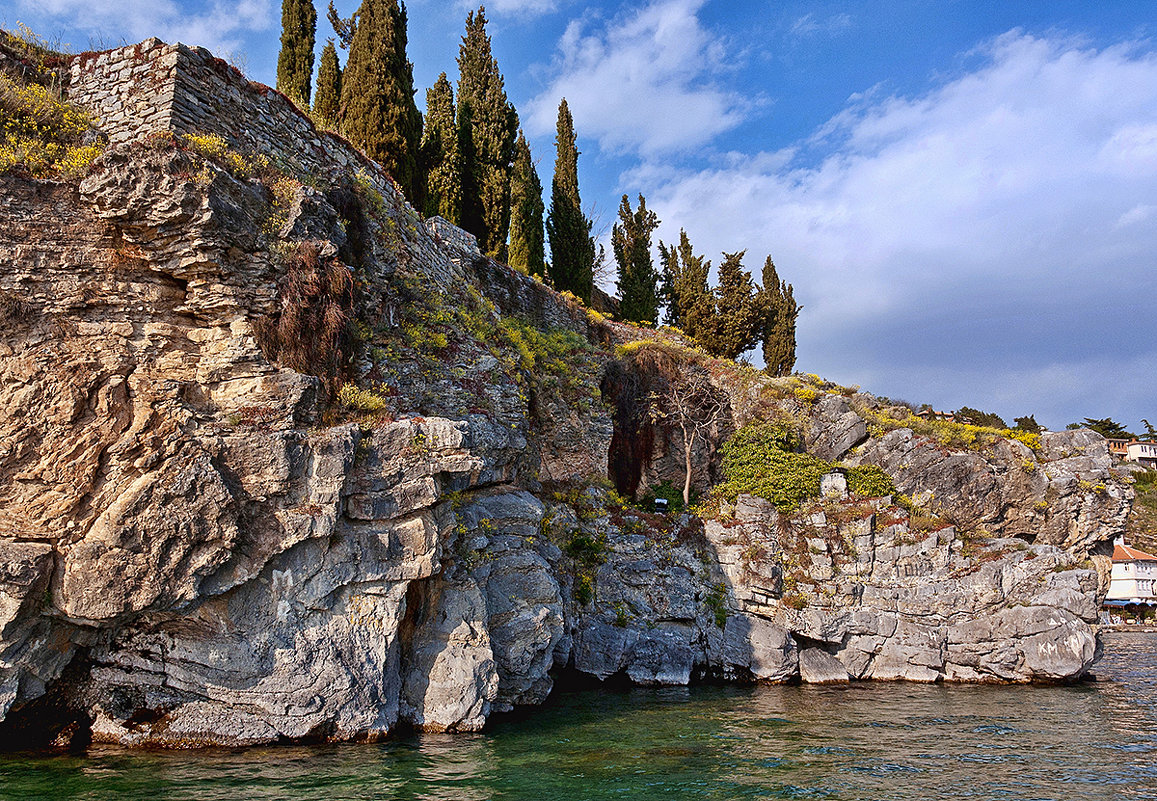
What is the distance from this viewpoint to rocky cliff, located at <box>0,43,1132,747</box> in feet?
35.1

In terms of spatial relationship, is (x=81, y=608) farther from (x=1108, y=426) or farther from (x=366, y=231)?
(x=1108, y=426)

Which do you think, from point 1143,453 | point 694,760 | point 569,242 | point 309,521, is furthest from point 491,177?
point 1143,453

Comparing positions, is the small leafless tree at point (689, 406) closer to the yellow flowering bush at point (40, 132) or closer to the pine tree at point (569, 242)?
the pine tree at point (569, 242)

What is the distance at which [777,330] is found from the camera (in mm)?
39094

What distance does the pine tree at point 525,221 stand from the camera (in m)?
29.6

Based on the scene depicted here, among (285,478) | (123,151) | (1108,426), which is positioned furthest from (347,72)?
(1108,426)

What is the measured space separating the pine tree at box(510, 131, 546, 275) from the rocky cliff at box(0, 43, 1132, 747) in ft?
29.0

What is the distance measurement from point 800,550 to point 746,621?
10.7 feet

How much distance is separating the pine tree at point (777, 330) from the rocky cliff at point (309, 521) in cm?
1807

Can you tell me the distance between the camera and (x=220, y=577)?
11.1m

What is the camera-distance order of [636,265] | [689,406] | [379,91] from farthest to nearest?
[636,265]
[689,406]
[379,91]

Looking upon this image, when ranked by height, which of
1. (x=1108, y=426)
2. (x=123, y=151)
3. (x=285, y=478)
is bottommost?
(x=285, y=478)

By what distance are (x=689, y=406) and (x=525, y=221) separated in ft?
36.6

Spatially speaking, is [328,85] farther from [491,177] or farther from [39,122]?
[39,122]
